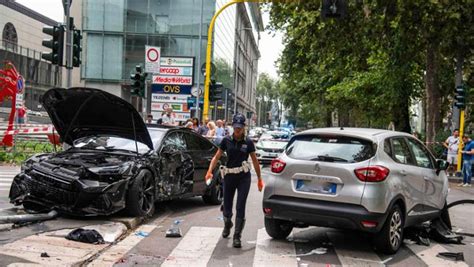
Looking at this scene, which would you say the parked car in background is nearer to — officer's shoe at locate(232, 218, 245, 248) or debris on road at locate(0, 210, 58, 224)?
debris on road at locate(0, 210, 58, 224)

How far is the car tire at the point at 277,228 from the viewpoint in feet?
25.5

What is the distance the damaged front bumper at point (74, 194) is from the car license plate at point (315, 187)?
8.72ft

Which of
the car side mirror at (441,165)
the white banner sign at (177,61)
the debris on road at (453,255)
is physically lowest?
the debris on road at (453,255)

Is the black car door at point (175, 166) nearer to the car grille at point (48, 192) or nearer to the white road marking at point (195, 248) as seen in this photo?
the white road marking at point (195, 248)

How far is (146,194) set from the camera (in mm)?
8812

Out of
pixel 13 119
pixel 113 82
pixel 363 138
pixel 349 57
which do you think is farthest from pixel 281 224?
pixel 113 82

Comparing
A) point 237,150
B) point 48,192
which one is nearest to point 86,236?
point 48,192

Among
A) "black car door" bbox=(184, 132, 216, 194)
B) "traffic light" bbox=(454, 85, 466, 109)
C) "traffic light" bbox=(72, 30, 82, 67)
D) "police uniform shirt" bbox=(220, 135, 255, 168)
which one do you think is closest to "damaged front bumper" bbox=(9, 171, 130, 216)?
"police uniform shirt" bbox=(220, 135, 255, 168)

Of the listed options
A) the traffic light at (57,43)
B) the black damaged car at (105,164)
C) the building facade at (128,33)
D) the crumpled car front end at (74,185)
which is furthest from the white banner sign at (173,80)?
the building facade at (128,33)

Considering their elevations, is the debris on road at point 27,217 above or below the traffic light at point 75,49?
below

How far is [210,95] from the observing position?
22562 mm

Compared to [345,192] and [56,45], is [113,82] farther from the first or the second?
[345,192]

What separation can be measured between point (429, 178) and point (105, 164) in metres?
4.86

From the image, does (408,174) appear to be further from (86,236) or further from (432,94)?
(432,94)
